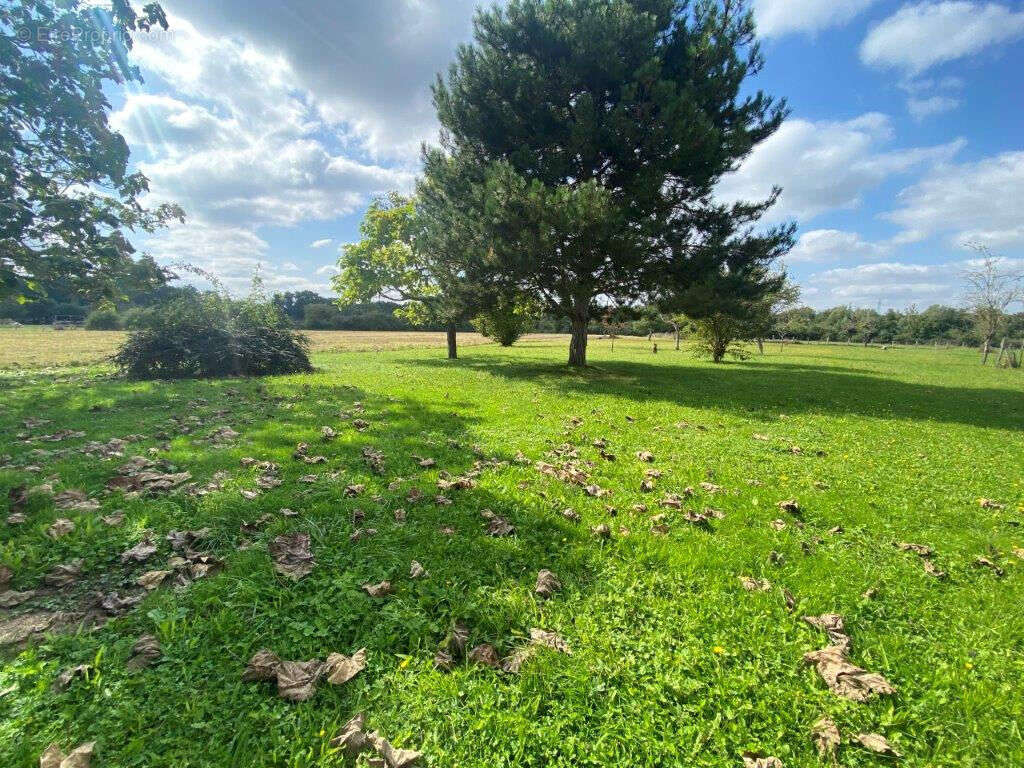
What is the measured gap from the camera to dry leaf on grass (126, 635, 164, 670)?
2.03 metres

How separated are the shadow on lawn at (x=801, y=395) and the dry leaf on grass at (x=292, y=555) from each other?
28.6 ft

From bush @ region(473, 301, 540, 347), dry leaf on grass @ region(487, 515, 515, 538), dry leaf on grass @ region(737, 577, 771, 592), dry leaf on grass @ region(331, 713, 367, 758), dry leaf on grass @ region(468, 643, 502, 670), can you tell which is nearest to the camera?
dry leaf on grass @ region(331, 713, 367, 758)

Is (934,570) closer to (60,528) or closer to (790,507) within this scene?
(790,507)

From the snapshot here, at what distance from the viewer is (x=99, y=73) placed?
8.59 meters

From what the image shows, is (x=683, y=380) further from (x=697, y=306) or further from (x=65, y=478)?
(x=65, y=478)

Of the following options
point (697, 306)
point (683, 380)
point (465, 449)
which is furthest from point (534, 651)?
point (683, 380)

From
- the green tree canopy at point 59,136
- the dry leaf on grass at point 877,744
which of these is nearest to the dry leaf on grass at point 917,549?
the dry leaf on grass at point 877,744

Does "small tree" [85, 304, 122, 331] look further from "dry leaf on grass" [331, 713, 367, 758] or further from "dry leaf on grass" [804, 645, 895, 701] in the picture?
"dry leaf on grass" [804, 645, 895, 701]

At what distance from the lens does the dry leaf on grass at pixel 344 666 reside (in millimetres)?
2021

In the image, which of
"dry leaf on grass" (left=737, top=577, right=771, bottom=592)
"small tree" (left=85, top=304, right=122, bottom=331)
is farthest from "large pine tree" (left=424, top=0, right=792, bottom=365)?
"small tree" (left=85, top=304, right=122, bottom=331)

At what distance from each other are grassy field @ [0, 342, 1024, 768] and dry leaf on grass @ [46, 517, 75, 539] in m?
0.08

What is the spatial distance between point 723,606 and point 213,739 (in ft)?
8.99

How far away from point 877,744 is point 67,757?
321 centimetres

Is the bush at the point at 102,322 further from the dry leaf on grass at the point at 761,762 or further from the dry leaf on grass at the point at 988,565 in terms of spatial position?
the dry leaf on grass at the point at 988,565
